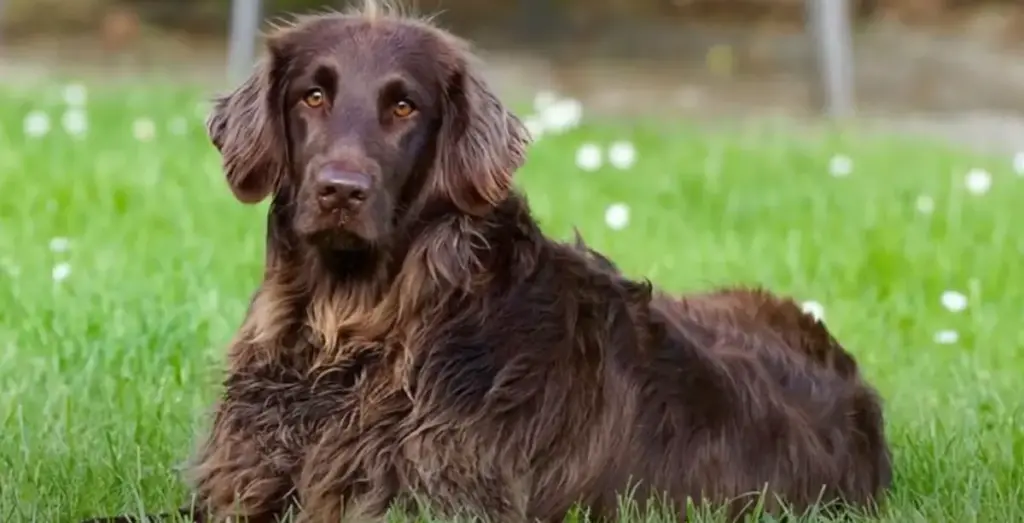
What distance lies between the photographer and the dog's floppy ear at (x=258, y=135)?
353 cm

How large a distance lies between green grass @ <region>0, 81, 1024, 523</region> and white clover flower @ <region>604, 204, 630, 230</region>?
0.04 m

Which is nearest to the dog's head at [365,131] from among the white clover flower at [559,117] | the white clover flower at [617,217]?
the white clover flower at [617,217]

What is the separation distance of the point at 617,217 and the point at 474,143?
11.2 feet

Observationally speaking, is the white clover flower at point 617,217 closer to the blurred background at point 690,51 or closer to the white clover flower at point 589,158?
the white clover flower at point 589,158

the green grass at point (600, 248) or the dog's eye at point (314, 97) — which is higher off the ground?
the dog's eye at point (314, 97)

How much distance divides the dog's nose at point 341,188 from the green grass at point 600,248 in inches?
34.2

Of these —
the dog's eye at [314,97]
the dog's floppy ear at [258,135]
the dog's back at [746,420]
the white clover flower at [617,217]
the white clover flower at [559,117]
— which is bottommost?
the white clover flower at [559,117]

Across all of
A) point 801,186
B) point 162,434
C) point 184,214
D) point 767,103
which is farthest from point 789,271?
point 767,103

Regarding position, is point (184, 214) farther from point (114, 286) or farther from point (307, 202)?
point (307, 202)

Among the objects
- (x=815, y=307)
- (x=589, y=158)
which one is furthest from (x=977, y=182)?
(x=815, y=307)

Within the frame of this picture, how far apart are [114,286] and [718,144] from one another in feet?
15.2

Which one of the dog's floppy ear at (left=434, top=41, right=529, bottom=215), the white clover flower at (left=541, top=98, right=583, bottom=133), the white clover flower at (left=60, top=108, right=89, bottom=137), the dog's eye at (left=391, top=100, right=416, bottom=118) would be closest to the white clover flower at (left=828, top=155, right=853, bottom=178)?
the white clover flower at (left=541, top=98, right=583, bottom=133)

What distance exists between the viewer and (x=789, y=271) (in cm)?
643

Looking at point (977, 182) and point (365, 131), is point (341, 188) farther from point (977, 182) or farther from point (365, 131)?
point (977, 182)
